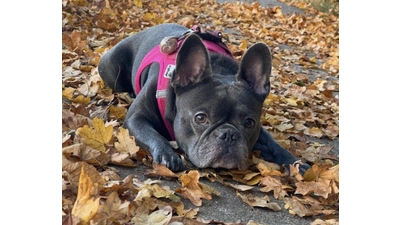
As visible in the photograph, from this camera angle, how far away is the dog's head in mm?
1599

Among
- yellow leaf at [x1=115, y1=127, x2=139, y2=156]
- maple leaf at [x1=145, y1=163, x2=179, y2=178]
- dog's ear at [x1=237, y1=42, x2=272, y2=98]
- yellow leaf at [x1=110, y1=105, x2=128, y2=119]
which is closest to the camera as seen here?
maple leaf at [x1=145, y1=163, x2=179, y2=178]

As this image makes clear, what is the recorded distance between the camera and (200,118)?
65.7 inches

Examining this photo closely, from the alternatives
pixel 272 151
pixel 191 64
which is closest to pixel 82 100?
pixel 191 64

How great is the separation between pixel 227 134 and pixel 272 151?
1.03 ft

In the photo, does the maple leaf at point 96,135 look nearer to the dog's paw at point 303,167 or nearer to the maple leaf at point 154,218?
the maple leaf at point 154,218

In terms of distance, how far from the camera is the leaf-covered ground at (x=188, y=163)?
1305 millimetres

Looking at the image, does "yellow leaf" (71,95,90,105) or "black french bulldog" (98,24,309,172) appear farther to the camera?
"yellow leaf" (71,95,90,105)

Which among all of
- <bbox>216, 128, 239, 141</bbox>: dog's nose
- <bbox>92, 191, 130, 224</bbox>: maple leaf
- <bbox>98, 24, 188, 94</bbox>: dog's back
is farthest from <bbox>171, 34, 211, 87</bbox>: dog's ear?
<bbox>92, 191, 130, 224</bbox>: maple leaf

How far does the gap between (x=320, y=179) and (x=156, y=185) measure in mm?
529

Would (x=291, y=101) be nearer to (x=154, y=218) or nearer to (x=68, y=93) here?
(x=68, y=93)

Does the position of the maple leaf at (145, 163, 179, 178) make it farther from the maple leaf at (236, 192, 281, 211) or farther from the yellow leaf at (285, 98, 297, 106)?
the yellow leaf at (285, 98, 297, 106)

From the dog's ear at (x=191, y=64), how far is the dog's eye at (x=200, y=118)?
13 cm

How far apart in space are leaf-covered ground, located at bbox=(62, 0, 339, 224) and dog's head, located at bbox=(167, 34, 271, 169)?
0.07 meters
